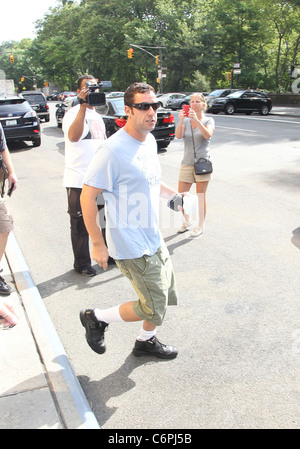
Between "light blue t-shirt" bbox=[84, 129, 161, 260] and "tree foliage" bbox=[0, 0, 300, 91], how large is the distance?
33.8 metres

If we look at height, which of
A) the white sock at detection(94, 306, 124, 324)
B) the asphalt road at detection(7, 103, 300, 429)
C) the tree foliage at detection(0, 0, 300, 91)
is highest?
the tree foliage at detection(0, 0, 300, 91)

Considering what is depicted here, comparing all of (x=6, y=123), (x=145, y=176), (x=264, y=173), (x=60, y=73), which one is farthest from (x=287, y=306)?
(x=60, y=73)

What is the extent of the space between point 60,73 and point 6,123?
288 ft

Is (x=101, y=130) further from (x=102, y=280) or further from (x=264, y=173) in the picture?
(x=264, y=173)

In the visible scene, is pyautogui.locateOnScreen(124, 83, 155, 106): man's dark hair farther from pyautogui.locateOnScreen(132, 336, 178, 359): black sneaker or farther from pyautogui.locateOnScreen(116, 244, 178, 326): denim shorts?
pyautogui.locateOnScreen(132, 336, 178, 359): black sneaker

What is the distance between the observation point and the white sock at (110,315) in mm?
3033

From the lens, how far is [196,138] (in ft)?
18.2

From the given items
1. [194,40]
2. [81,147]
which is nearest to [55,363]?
[81,147]

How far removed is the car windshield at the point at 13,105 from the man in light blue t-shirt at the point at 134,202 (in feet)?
43.0

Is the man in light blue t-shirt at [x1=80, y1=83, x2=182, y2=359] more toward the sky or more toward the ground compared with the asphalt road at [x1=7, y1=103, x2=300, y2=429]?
more toward the sky

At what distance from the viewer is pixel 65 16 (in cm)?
8212

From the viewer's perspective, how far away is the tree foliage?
43.3 m

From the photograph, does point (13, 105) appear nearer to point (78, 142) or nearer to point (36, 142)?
point (36, 142)

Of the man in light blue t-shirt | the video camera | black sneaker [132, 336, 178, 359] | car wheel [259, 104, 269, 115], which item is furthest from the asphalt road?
car wheel [259, 104, 269, 115]
